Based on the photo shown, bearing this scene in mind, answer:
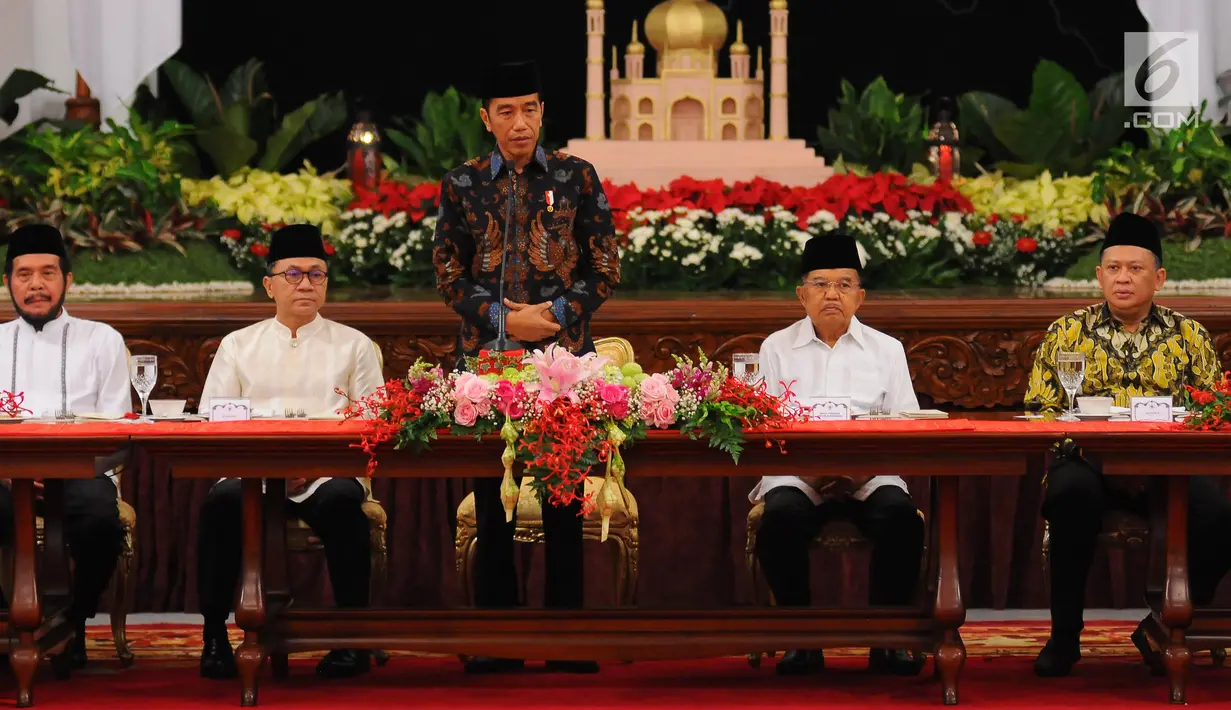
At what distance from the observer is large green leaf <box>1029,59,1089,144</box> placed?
25.2ft

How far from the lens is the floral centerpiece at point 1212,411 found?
4.14m

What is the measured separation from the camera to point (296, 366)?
16.7 feet

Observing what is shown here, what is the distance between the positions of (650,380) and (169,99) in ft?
17.2

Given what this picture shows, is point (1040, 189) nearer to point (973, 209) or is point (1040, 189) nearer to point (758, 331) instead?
point (973, 209)

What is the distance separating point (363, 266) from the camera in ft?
22.8

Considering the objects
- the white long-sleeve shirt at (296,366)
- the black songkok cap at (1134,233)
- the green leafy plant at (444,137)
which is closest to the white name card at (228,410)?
the white long-sleeve shirt at (296,366)

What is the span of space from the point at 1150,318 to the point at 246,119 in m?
4.54

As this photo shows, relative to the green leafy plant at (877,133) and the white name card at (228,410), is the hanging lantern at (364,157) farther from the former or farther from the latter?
the white name card at (228,410)

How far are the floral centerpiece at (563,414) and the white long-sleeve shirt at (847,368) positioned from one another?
3.08 ft

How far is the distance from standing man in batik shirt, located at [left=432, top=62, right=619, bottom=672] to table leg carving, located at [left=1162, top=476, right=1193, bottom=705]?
5.07ft

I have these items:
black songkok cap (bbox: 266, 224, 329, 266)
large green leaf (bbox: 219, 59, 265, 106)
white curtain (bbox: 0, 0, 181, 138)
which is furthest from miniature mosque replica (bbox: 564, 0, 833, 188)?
black songkok cap (bbox: 266, 224, 329, 266)

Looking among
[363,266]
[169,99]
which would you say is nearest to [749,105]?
[363,266]

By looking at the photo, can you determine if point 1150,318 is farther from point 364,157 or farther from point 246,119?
point 246,119

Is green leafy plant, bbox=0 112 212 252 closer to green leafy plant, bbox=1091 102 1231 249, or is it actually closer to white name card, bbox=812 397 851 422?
white name card, bbox=812 397 851 422
